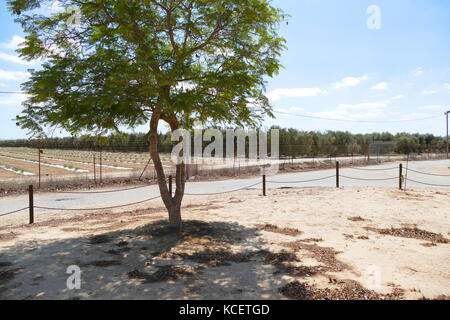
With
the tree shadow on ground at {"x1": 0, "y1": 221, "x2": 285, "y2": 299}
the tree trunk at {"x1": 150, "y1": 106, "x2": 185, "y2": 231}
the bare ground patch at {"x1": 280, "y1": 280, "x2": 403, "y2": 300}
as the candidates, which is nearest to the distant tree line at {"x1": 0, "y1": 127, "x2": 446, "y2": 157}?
the tree trunk at {"x1": 150, "y1": 106, "x2": 185, "y2": 231}

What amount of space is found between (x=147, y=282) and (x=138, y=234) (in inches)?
116

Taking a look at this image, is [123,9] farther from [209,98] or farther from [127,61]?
[209,98]

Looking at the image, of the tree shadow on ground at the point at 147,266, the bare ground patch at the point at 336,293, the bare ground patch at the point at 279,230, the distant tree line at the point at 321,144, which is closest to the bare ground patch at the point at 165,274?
the tree shadow on ground at the point at 147,266

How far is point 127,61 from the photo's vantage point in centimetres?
638

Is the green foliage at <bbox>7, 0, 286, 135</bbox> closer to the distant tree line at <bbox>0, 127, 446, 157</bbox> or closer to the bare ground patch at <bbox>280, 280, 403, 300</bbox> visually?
the bare ground patch at <bbox>280, 280, 403, 300</bbox>

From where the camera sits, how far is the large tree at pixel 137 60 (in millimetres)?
6305

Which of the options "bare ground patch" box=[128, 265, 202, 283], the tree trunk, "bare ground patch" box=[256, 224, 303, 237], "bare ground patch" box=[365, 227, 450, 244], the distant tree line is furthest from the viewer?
the distant tree line

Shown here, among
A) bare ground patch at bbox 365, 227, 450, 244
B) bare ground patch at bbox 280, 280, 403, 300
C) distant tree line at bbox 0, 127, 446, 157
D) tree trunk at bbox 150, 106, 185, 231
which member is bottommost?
bare ground patch at bbox 365, 227, 450, 244

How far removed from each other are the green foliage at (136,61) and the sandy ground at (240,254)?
8.93 ft

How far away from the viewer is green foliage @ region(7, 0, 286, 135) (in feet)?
20.7

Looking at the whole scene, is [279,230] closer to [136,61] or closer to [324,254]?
[324,254]

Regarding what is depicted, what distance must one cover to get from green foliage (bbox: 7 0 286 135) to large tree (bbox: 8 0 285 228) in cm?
2

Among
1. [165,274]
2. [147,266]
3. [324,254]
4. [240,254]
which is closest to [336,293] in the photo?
[324,254]
